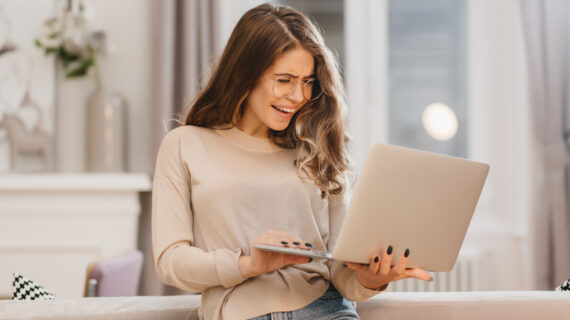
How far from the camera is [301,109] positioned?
1541mm

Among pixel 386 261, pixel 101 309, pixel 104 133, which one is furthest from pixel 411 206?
pixel 104 133

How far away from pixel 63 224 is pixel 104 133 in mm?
454

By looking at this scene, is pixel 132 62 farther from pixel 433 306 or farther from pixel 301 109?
pixel 433 306

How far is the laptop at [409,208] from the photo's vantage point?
1.10m

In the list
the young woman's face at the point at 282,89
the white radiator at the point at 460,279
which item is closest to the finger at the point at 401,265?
the young woman's face at the point at 282,89

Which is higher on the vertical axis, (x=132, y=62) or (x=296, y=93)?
A: (x=132, y=62)

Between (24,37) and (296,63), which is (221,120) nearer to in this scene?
(296,63)

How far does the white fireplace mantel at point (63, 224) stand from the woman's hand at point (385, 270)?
1.73 metres

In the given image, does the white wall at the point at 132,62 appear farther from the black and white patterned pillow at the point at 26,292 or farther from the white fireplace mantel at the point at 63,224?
the black and white patterned pillow at the point at 26,292

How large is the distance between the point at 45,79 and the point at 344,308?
2093mm

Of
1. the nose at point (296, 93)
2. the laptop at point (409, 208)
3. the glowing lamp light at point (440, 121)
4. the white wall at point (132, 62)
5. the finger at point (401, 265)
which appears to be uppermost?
the white wall at point (132, 62)

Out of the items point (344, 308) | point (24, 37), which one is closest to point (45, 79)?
point (24, 37)

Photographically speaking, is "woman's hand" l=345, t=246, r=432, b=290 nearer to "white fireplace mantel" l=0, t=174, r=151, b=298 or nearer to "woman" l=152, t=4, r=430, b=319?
"woman" l=152, t=4, r=430, b=319

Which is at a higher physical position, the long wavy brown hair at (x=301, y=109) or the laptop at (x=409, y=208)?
the long wavy brown hair at (x=301, y=109)
